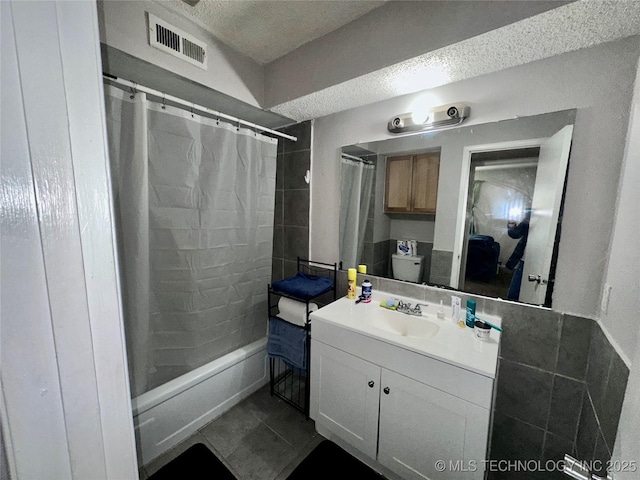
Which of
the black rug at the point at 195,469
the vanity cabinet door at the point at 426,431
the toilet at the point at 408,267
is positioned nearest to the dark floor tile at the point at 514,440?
the vanity cabinet door at the point at 426,431

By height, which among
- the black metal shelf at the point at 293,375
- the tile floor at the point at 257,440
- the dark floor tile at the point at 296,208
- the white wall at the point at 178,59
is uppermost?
the white wall at the point at 178,59

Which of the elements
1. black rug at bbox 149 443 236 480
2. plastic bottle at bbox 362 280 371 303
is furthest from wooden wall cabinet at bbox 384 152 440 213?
black rug at bbox 149 443 236 480

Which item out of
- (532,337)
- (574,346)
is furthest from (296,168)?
(574,346)

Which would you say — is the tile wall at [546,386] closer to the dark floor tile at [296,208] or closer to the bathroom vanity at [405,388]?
the bathroom vanity at [405,388]

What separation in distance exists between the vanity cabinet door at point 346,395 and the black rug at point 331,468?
26 centimetres

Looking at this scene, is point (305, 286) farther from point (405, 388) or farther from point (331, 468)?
point (331, 468)

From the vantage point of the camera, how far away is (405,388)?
114cm

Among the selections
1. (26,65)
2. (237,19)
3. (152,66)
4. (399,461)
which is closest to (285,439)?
(399,461)

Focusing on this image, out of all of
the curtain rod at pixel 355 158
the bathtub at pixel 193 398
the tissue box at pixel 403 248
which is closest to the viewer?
the bathtub at pixel 193 398

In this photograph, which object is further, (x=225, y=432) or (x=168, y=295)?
(x=225, y=432)

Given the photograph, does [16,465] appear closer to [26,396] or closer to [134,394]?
[26,396]

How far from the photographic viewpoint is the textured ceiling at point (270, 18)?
1177 mm

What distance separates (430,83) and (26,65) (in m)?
1.54

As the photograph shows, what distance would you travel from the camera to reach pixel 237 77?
5.04 ft
